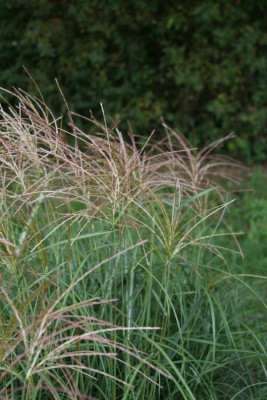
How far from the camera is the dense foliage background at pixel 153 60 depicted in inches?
297

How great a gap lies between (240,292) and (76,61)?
178 inches

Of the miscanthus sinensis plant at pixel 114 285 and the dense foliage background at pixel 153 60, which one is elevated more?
the miscanthus sinensis plant at pixel 114 285

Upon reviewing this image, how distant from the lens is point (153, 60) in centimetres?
796

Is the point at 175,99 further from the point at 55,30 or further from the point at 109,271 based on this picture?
the point at 109,271

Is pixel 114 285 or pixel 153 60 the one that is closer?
pixel 114 285

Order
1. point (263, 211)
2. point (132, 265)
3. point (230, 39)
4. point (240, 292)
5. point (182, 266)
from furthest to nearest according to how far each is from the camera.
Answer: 1. point (230, 39)
2. point (263, 211)
3. point (240, 292)
4. point (182, 266)
5. point (132, 265)

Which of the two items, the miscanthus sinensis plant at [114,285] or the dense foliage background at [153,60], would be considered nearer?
the miscanthus sinensis plant at [114,285]

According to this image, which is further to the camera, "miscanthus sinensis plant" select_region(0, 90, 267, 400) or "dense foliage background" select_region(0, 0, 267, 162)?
"dense foliage background" select_region(0, 0, 267, 162)

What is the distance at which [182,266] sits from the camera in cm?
330

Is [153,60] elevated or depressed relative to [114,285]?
depressed

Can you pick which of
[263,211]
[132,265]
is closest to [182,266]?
[132,265]

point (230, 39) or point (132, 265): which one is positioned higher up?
point (132, 265)

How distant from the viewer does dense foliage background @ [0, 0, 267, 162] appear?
Answer: 7.54 m

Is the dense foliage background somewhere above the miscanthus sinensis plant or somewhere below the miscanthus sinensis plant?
below
